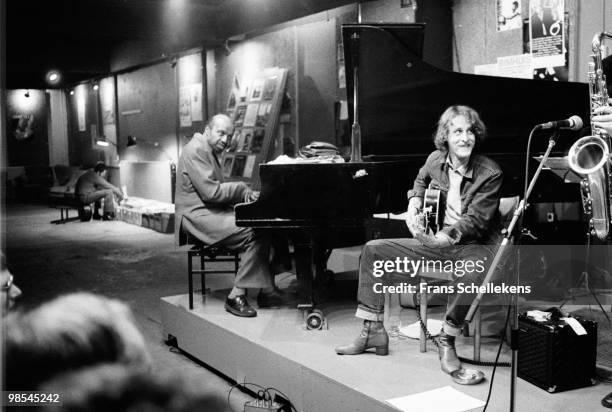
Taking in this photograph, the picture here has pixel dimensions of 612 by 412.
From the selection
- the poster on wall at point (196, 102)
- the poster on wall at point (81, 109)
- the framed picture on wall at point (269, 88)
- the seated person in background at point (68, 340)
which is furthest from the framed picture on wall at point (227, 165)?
the seated person in background at point (68, 340)

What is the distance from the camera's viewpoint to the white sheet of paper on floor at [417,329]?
3387 millimetres

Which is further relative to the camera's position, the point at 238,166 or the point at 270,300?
the point at 238,166

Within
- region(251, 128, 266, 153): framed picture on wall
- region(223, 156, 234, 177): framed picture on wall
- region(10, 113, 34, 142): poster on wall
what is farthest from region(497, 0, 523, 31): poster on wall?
region(10, 113, 34, 142): poster on wall

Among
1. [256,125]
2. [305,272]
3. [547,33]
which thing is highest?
[547,33]

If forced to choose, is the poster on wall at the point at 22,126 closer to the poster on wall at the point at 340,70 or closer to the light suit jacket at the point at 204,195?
the poster on wall at the point at 340,70

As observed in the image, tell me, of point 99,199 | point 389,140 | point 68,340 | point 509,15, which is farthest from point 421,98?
point 99,199

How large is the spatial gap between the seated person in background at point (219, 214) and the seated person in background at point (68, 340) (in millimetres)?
3123

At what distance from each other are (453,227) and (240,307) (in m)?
1.42

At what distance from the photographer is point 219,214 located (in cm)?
396

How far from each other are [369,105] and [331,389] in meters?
1.67

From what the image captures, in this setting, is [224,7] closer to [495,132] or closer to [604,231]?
[495,132]

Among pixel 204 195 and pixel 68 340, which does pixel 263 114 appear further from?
pixel 68 340

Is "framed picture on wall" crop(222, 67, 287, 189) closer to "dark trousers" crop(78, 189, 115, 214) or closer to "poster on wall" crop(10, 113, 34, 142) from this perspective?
"dark trousers" crop(78, 189, 115, 214)

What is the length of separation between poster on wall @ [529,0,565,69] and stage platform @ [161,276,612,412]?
2578 millimetres
